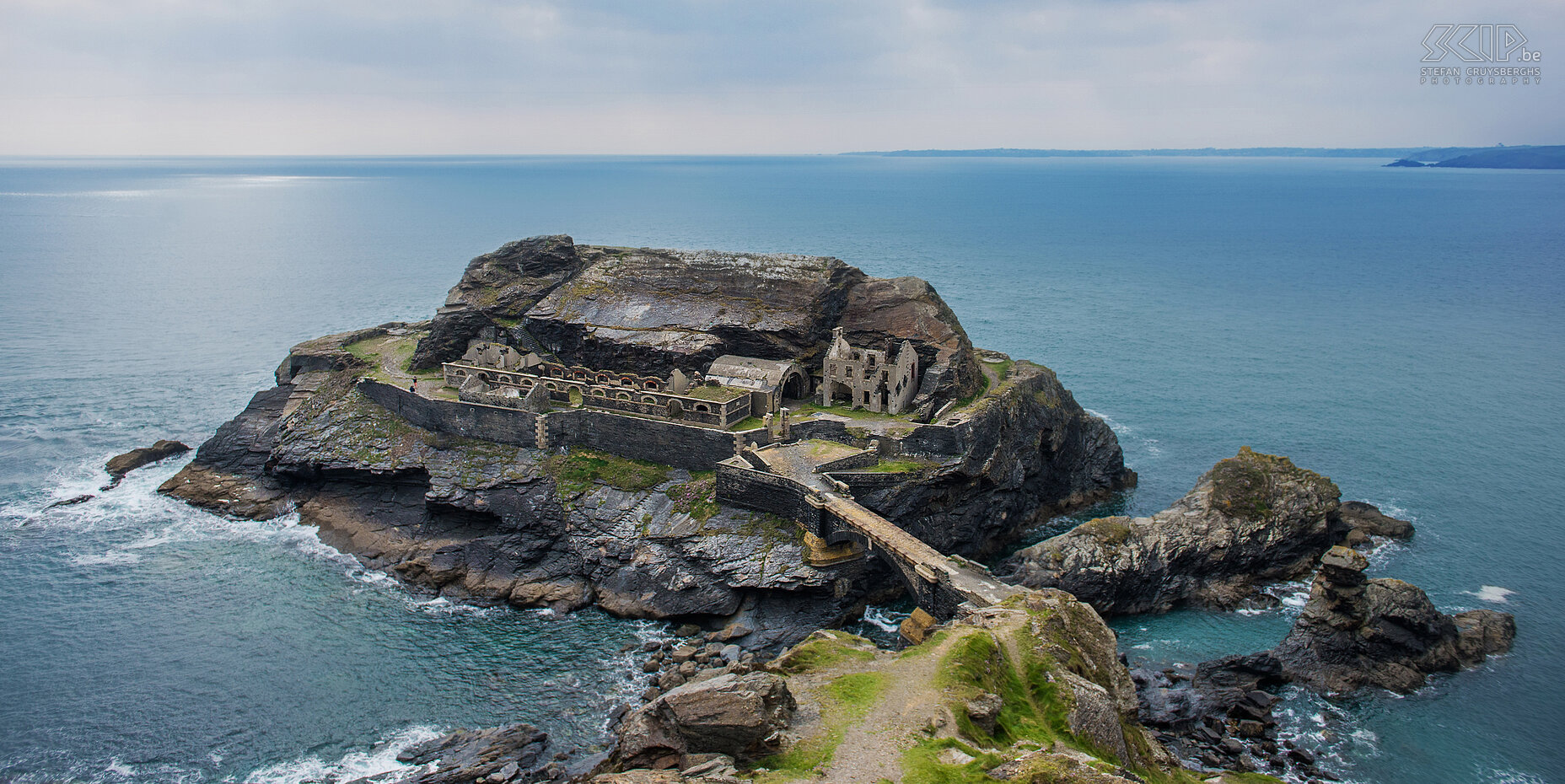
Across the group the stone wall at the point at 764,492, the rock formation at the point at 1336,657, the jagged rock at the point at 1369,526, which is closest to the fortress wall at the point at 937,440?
the stone wall at the point at 764,492

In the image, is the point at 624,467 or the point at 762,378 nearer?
the point at 624,467

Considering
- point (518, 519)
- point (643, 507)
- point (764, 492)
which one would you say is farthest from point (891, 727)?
point (518, 519)

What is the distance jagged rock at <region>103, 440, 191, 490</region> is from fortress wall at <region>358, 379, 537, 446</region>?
1739 centimetres

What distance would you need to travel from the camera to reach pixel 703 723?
28.4 metres

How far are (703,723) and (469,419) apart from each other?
38197mm

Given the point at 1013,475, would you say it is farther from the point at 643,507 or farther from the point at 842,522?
the point at 643,507

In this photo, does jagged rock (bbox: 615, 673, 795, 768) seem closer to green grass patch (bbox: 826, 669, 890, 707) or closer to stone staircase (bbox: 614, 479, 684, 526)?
green grass patch (bbox: 826, 669, 890, 707)

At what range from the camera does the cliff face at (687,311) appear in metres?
63.5

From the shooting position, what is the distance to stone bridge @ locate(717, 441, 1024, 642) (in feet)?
134

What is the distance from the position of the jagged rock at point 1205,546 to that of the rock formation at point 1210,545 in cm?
5

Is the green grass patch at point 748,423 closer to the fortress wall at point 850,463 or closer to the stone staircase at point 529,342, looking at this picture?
the fortress wall at point 850,463

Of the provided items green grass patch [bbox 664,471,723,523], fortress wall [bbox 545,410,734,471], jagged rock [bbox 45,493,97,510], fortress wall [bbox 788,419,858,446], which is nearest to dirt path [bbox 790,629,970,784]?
green grass patch [bbox 664,471,723,523]

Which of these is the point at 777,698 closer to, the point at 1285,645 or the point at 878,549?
the point at 878,549

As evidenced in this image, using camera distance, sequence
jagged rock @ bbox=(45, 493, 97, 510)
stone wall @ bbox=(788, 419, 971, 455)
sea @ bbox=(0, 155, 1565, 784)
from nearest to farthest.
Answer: sea @ bbox=(0, 155, 1565, 784) → stone wall @ bbox=(788, 419, 971, 455) → jagged rock @ bbox=(45, 493, 97, 510)
